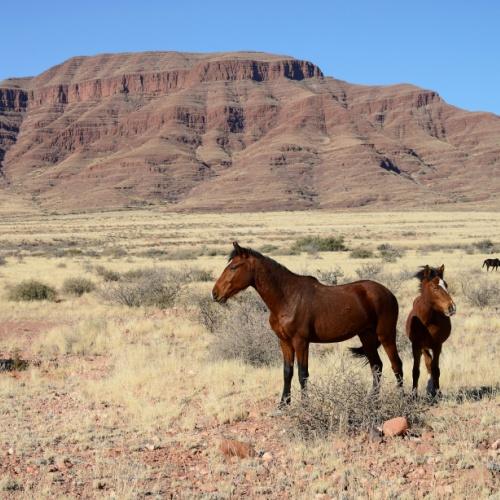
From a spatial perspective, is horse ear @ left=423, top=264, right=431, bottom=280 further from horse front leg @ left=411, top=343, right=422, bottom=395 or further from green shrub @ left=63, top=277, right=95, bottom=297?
green shrub @ left=63, top=277, right=95, bottom=297

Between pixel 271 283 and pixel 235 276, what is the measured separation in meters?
0.43

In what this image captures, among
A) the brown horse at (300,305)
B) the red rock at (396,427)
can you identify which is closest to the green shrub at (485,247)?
the brown horse at (300,305)

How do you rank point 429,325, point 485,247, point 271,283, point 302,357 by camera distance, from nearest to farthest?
point 302,357 → point 271,283 → point 429,325 → point 485,247

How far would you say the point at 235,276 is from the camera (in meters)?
7.10

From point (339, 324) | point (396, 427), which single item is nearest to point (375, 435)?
point (396, 427)

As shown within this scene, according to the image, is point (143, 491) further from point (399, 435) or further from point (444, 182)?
point (444, 182)

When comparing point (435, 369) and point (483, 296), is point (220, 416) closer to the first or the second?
point (435, 369)

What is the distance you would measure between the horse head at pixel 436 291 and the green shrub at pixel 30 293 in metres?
14.6

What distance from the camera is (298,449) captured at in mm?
6137

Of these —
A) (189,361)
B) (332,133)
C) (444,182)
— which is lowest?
(189,361)

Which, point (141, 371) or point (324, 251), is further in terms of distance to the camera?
point (324, 251)

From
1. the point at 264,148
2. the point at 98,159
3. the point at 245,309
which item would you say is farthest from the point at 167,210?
the point at 245,309

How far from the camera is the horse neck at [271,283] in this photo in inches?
281

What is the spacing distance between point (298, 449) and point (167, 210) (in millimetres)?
136536
